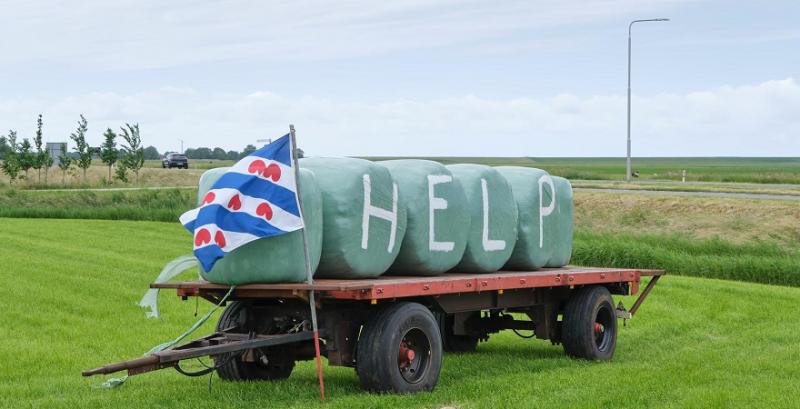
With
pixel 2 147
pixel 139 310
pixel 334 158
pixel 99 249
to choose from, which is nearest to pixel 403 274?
pixel 334 158

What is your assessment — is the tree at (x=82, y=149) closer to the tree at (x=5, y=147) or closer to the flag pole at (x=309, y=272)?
the tree at (x=5, y=147)

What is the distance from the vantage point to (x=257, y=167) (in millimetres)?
10328

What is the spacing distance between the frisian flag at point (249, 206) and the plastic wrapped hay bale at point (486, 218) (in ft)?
8.24

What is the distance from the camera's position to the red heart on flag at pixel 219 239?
10.1 metres

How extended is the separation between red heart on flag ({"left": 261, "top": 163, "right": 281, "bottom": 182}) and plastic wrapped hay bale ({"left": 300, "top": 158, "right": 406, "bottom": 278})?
0.59m

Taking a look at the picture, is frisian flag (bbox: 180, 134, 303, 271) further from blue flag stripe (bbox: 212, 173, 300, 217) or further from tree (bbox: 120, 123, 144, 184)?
tree (bbox: 120, 123, 144, 184)

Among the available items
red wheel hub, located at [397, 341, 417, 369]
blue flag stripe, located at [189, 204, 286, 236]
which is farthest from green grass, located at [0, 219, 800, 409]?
blue flag stripe, located at [189, 204, 286, 236]

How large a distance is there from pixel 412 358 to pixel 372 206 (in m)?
1.45

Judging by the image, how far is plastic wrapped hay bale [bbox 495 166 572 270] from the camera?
43.9 ft

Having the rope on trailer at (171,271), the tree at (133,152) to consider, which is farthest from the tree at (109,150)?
the rope on trailer at (171,271)

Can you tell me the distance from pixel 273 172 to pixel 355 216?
94 cm

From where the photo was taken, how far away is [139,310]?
725 inches

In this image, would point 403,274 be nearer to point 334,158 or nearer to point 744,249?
point 334,158

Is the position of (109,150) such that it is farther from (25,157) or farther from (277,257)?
(277,257)
